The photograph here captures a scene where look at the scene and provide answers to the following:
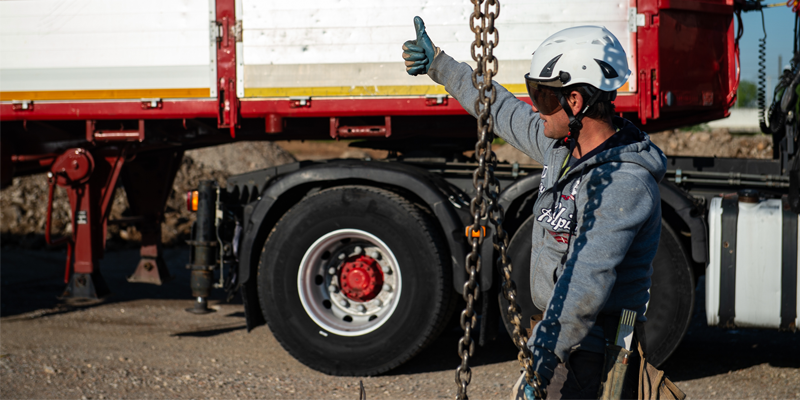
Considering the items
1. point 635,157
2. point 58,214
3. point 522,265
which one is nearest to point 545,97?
point 635,157

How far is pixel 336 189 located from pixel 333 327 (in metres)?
0.95

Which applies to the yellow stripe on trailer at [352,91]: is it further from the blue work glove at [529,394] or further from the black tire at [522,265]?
the blue work glove at [529,394]

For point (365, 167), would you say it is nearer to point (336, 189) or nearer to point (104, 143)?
point (336, 189)

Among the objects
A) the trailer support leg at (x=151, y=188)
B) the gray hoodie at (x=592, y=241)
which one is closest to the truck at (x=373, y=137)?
the trailer support leg at (x=151, y=188)

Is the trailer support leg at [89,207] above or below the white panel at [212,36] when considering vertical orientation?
below

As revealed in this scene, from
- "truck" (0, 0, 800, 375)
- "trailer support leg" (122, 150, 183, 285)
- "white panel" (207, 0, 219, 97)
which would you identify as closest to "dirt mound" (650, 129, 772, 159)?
"truck" (0, 0, 800, 375)

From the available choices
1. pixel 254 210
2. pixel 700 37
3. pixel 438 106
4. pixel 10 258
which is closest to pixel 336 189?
pixel 254 210

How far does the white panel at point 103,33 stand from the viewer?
15.1 ft

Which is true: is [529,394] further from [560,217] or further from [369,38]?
[369,38]

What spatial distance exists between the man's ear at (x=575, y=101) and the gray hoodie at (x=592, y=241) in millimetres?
149

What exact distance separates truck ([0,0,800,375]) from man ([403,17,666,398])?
2222mm

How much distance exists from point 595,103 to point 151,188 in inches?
204

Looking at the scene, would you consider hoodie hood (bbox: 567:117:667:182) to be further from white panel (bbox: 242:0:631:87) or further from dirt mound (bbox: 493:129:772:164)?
dirt mound (bbox: 493:129:772:164)

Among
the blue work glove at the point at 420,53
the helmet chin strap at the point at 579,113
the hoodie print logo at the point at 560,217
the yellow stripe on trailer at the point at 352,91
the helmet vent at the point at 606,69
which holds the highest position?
the yellow stripe on trailer at the point at 352,91
